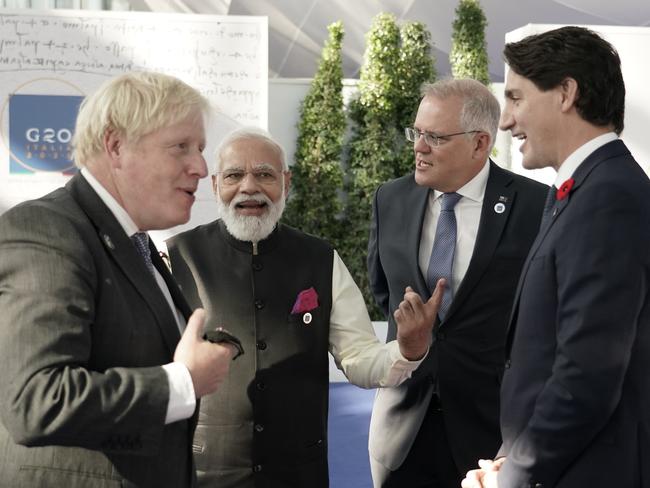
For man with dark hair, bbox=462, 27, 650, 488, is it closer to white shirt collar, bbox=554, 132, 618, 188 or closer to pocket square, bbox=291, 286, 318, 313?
white shirt collar, bbox=554, 132, 618, 188

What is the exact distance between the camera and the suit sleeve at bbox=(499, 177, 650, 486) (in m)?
1.73

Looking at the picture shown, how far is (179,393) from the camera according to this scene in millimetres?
1550

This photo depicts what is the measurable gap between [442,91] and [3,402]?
1.94 m

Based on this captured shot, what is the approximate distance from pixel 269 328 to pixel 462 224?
73 cm

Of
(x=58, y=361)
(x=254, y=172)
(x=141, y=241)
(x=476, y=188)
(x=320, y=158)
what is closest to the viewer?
(x=58, y=361)

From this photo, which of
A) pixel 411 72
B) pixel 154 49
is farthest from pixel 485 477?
pixel 411 72

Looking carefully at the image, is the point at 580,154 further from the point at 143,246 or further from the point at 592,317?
the point at 143,246

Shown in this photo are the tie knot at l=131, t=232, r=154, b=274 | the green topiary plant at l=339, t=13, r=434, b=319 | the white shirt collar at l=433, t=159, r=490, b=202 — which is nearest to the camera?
the tie knot at l=131, t=232, r=154, b=274

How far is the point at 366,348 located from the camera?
2.63 m

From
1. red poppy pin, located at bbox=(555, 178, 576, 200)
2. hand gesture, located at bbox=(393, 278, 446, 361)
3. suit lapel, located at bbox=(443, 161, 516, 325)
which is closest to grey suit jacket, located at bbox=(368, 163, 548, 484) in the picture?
suit lapel, located at bbox=(443, 161, 516, 325)

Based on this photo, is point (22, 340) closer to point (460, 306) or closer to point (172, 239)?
point (172, 239)

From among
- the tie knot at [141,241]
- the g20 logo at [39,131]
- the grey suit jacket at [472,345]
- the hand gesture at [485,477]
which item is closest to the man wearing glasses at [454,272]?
the grey suit jacket at [472,345]

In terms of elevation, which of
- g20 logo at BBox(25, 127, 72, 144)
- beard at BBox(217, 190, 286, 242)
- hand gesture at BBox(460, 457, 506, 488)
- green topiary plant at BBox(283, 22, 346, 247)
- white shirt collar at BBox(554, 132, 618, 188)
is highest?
white shirt collar at BBox(554, 132, 618, 188)

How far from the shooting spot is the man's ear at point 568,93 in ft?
6.23
